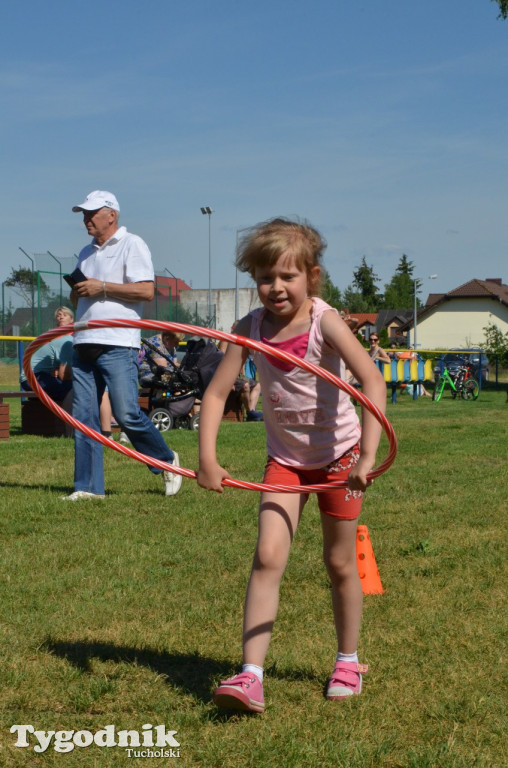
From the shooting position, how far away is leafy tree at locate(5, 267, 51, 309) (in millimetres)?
32750

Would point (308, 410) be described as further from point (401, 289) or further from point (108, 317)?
point (401, 289)

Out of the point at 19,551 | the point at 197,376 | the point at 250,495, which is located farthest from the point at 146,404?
the point at 19,551

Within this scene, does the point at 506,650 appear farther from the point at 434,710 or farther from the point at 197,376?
the point at 197,376

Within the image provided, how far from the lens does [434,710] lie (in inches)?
148

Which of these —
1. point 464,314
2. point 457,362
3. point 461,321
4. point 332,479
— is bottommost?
point 332,479

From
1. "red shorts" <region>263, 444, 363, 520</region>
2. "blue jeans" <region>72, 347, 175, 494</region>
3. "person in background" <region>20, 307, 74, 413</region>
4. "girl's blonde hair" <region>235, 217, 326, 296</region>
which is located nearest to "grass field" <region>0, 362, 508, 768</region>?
"blue jeans" <region>72, 347, 175, 494</region>

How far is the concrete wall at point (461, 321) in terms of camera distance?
95062 mm

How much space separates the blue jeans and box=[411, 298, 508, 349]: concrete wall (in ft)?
290

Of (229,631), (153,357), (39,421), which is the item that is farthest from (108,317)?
(153,357)

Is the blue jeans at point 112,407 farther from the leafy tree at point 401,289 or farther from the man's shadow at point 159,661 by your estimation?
the leafy tree at point 401,289

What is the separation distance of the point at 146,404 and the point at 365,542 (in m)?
10.9

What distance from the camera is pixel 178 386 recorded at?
15727 millimetres

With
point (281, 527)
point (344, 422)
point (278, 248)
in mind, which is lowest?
point (281, 527)

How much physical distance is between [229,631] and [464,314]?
94.0m
